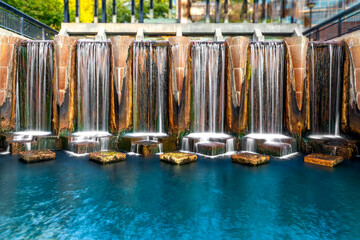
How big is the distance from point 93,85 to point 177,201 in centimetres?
851

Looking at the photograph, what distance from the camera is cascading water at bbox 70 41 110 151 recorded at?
13.6m

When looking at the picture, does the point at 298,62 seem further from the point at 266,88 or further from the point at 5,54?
the point at 5,54

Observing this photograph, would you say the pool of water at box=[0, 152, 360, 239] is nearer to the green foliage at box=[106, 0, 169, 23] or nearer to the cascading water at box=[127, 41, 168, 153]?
the cascading water at box=[127, 41, 168, 153]

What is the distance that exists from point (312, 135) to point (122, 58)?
8909mm

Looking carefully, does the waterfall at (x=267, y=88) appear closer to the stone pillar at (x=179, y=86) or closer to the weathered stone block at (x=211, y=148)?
the weathered stone block at (x=211, y=148)

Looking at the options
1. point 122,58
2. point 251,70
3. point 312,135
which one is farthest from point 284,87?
point 122,58

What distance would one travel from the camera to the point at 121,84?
13.1m

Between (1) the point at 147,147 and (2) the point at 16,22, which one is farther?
(2) the point at 16,22

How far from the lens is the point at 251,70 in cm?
1322

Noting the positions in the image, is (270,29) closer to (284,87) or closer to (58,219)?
(284,87)

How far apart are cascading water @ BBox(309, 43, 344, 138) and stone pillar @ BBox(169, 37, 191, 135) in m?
5.47

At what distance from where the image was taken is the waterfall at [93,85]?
13.6m

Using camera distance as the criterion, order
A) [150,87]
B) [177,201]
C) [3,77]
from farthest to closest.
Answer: [150,87] → [3,77] → [177,201]

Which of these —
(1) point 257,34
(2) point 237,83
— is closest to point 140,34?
(1) point 257,34
